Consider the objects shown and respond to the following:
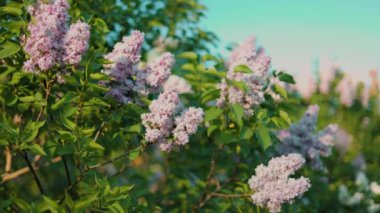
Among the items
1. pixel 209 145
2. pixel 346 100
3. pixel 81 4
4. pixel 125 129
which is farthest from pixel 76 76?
pixel 346 100

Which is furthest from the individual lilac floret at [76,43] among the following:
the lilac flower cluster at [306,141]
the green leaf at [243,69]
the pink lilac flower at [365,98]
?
the pink lilac flower at [365,98]

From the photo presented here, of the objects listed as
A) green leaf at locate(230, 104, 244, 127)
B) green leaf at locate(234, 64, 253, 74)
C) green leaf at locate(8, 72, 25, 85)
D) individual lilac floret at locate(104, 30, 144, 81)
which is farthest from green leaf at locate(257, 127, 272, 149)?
green leaf at locate(8, 72, 25, 85)

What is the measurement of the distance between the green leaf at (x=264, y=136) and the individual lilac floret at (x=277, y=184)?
0.17 metres

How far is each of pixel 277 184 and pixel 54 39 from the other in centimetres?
142

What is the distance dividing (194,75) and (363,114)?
707cm

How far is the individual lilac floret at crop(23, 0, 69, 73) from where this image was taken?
269cm

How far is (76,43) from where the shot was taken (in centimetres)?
271

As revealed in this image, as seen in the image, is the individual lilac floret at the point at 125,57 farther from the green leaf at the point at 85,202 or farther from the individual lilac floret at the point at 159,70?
the green leaf at the point at 85,202

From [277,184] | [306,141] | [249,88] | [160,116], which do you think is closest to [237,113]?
[249,88]

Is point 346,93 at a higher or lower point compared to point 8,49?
→ lower

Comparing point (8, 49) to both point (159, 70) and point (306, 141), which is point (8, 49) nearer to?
point (159, 70)

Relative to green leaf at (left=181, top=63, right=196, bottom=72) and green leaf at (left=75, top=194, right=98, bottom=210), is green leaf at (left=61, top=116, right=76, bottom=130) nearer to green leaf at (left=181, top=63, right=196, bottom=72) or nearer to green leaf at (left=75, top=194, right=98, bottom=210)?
green leaf at (left=75, top=194, right=98, bottom=210)

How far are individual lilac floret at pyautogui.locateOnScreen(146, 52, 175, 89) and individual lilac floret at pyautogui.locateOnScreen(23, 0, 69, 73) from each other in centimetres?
57

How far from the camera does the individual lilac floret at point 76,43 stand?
271 centimetres
